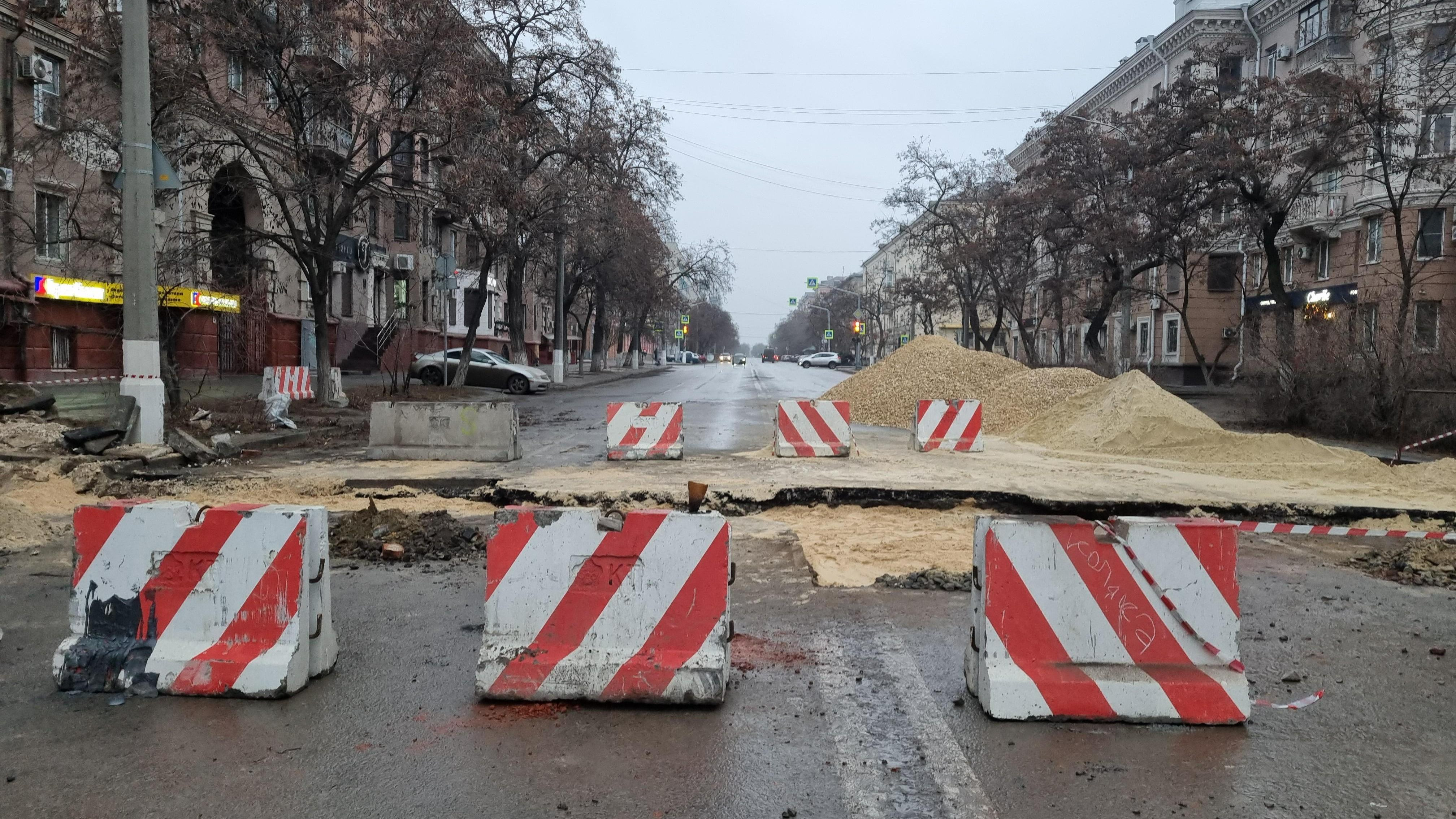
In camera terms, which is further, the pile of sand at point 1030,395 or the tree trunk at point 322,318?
the tree trunk at point 322,318

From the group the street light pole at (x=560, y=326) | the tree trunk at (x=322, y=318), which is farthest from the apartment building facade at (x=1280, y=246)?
the street light pole at (x=560, y=326)

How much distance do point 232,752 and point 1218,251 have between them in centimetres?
4829

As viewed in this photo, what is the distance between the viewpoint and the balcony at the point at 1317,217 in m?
36.3

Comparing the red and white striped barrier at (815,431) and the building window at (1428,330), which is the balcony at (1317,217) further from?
the red and white striped barrier at (815,431)

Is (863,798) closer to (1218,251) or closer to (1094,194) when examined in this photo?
(1094,194)

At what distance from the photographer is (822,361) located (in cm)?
9200

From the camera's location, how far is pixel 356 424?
677 inches

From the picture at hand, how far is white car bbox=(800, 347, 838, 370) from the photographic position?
9031 centimetres

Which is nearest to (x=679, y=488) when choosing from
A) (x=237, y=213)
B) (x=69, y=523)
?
(x=69, y=523)

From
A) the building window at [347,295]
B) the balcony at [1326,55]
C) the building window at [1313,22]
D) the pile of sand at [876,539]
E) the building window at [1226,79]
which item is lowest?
the pile of sand at [876,539]

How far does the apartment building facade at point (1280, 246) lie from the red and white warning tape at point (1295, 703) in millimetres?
15104

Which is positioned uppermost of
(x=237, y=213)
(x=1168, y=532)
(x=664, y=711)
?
(x=237, y=213)

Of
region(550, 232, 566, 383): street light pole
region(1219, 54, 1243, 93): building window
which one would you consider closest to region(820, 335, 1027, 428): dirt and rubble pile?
region(1219, 54, 1243, 93): building window

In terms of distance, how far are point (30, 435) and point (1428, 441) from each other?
1705 cm
